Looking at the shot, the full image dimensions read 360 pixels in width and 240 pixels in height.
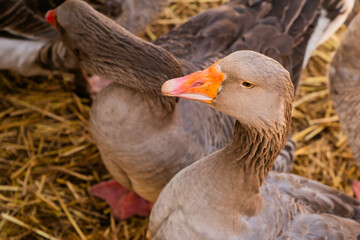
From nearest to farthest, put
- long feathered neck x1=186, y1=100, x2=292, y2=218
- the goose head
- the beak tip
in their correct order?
1. the goose head
2. the beak tip
3. long feathered neck x1=186, y1=100, x2=292, y2=218

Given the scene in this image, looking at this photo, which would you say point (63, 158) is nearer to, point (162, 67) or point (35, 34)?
point (35, 34)

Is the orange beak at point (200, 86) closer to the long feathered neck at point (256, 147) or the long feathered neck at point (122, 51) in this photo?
the long feathered neck at point (256, 147)

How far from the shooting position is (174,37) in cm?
257

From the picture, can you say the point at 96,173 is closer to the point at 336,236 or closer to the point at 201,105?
the point at 201,105

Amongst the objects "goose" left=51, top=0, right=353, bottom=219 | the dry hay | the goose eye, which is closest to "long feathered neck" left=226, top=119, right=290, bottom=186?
the goose eye

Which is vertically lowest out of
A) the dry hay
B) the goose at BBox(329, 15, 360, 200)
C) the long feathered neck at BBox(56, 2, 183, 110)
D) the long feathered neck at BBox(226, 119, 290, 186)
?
the dry hay

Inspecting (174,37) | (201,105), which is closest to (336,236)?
(201,105)

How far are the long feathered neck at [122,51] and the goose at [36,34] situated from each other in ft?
2.33

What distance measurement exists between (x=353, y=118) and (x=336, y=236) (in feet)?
3.86

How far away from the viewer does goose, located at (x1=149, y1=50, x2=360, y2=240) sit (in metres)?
1.47

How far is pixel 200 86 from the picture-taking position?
5.02 feet

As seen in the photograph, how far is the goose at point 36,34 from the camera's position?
2.72 metres

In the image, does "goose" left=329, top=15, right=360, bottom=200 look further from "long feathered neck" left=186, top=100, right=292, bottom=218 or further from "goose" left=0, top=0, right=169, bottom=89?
"goose" left=0, top=0, right=169, bottom=89

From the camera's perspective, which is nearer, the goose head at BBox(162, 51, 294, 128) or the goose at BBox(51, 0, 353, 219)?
the goose head at BBox(162, 51, 294, 128)
